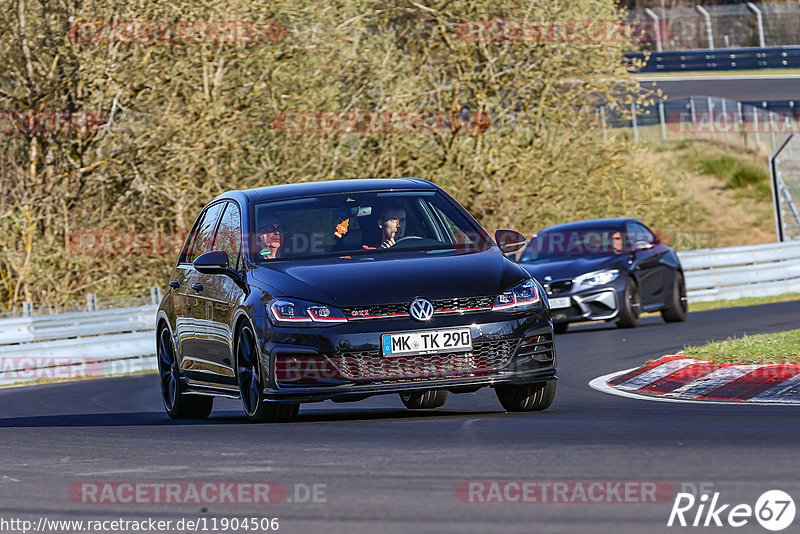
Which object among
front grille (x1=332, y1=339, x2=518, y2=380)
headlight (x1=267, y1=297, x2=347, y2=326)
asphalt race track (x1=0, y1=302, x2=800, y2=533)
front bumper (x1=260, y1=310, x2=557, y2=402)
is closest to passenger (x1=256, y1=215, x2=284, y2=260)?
headlight (x1=267, y1=297, x2=347, y2=326)

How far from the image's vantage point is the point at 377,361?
30.8 ft

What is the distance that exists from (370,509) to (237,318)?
4.06m

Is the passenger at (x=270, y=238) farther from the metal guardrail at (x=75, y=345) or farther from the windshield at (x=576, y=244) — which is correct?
the windshield at (x=576, y=244)

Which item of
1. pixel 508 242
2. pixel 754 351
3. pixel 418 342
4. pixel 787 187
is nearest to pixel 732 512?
pixel 418 342

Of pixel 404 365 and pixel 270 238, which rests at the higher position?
pixel 270 238

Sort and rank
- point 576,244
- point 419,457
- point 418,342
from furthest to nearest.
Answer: point 576,244 → point 418,342 → point 419,457

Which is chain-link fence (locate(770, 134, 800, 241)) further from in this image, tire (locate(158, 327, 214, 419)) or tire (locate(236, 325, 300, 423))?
tire (locate(236, 325, 300, 423))

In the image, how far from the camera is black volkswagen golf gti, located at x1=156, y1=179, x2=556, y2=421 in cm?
941

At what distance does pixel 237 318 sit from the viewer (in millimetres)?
10250

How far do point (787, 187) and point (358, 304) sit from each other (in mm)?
23068

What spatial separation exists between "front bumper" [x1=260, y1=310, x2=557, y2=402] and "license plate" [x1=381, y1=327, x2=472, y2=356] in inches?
1.3

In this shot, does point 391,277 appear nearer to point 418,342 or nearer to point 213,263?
point 418,342

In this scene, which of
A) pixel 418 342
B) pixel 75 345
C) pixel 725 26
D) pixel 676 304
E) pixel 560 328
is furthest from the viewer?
pixel 725 26

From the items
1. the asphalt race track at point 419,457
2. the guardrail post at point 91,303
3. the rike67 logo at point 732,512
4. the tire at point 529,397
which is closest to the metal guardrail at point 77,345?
the guardrail post at point 91,303
